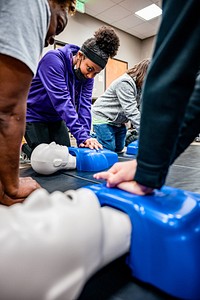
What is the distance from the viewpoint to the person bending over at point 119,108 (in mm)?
1886

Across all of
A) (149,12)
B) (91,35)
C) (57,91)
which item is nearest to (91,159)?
(57,91)

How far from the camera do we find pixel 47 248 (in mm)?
262

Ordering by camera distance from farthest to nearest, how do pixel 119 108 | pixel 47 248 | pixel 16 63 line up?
pixel 119 108
pixel 16 63
pixel 47 248

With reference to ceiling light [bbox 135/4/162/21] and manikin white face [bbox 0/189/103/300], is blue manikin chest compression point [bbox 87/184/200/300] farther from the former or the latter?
ceiling light [bbox 135/4/162/21]

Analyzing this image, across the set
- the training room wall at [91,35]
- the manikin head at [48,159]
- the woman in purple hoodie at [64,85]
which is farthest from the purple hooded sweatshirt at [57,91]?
the training room wall at [91,35]

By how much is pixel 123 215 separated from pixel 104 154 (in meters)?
0.88

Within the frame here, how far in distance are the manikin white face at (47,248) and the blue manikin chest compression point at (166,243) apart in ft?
0.29

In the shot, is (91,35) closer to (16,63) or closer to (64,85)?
(64,85)

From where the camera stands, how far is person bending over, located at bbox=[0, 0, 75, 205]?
0.53m

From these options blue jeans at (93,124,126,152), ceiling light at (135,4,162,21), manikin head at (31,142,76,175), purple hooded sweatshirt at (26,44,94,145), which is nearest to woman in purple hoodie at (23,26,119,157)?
purple hooded sweatshirt at (26,44,94,145)

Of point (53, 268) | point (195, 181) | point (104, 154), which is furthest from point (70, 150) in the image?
point (53, 268)

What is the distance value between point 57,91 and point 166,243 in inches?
44.0

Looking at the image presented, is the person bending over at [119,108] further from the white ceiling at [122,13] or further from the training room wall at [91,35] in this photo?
the white ceiling at [122,13]

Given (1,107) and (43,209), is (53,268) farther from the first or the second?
(1,107)
